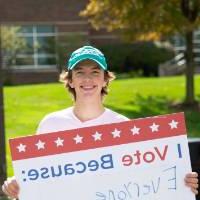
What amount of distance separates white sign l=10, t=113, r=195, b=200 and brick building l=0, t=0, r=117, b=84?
28.8 m

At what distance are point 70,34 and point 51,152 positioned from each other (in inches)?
1167

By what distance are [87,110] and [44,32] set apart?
3040 centimetres

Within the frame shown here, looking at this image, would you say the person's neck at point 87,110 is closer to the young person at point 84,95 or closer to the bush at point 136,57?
the young person at point 84,95

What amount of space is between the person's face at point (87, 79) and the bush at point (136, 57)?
28.4 metres

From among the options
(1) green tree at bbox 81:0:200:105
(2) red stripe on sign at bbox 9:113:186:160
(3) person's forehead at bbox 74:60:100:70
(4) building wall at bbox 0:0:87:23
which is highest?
(4) building wall at bbox 0:0:87:23

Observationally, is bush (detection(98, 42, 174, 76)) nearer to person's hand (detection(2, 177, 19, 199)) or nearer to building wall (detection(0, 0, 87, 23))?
building wall (detection(0, 0, 87, 23))

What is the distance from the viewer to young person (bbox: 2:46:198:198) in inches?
135

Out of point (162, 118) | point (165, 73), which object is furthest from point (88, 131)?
point (165, 73)

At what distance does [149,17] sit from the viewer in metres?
14.2

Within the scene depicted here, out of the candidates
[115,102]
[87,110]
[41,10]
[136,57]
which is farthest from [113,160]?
[41,10]

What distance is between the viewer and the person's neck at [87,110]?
3477 mm

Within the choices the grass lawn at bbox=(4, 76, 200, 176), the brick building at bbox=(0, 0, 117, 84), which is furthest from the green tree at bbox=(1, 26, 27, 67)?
the grass lawn at bbox=(4, 76, 200, 176)

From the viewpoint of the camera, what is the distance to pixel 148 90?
1791 cm

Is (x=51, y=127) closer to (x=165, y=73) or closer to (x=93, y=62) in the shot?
(x=93, y=62)
